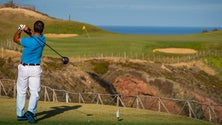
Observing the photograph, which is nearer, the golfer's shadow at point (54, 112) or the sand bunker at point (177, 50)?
the golfer's shadow at point (54, 112)

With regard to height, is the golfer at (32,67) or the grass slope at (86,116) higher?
the golfer at (32,67)

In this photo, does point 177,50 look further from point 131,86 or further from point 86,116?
point 86,116

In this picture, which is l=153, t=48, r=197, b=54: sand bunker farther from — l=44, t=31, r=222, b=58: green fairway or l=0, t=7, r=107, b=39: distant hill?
l=0, t=7, r=107, b=39: distant hill

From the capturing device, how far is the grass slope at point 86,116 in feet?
65.2

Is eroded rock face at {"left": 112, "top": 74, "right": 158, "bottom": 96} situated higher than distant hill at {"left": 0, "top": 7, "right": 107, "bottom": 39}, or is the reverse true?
distant hill at {"left": 0, "top": 7, "right": 107, "bottom": 39}

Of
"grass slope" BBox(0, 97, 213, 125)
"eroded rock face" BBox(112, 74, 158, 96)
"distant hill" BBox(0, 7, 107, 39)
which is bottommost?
"eroded rock face" BBox(112, 74, 158, 96)

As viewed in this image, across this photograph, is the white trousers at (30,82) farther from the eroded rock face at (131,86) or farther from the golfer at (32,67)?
the eroded rock face at (131,86)

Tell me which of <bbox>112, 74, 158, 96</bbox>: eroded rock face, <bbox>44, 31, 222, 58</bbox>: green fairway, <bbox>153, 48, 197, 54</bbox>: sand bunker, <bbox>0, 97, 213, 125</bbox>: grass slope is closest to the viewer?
<bbox>0, 97, 213, 125</bbox>: grass slope

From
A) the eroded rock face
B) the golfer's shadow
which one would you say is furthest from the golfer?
the eroded rock face

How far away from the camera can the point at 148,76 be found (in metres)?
54.7

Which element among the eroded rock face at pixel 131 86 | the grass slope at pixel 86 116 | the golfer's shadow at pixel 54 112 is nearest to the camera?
the grass slope at pixel 86 116

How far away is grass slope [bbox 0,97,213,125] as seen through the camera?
19.9 metres

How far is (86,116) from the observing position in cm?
2166

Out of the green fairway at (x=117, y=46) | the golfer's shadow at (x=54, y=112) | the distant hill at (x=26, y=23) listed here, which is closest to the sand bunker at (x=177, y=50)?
the green fairway at (x=117, y=46)
